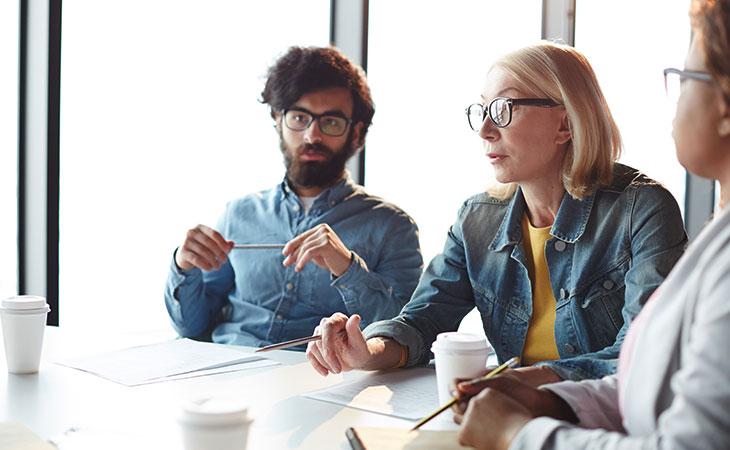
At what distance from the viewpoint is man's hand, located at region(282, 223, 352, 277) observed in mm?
1953

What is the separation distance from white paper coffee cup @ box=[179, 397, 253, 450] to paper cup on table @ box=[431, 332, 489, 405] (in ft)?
1.53

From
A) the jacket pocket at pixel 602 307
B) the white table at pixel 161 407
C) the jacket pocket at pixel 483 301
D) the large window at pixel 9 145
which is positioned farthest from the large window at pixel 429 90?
the white table at pixel 161 407

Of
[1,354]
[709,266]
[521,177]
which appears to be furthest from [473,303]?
[1,354]

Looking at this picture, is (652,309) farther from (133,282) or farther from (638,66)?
(638,66)

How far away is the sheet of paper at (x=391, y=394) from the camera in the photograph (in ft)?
4.15

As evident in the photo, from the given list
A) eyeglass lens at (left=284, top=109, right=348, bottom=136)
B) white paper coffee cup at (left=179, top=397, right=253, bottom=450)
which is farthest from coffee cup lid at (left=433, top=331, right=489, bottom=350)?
eyeglass lens at (left=284, top=109, right=348, bottom=136)

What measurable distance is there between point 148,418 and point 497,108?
1.11m

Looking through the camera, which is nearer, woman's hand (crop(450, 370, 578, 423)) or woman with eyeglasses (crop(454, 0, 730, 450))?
woman with eyeglasses (crop(454, 0, 730, 450))

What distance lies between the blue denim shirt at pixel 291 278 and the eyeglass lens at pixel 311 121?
19cm

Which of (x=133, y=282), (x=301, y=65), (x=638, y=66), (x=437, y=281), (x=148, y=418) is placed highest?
(x=638, y=66)

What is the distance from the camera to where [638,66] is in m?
4.49

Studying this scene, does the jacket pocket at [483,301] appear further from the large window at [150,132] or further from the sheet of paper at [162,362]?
the large window at [150,132]

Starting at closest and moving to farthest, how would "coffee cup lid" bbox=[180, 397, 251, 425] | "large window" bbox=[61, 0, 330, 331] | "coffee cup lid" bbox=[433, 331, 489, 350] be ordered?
"coffee cup lid" bbox=[180, 397, 251, 425] < "coffee cup lid" bbox=[433, 331, 489, 350] < "large window" bbox=[61, 0, 330, 331]

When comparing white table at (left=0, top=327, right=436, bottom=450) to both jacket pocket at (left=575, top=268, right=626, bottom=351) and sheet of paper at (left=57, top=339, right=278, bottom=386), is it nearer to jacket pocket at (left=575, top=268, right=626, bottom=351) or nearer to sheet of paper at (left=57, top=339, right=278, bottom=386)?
sheet of paper at (left=57, top=339, right=278, bottom=386)
